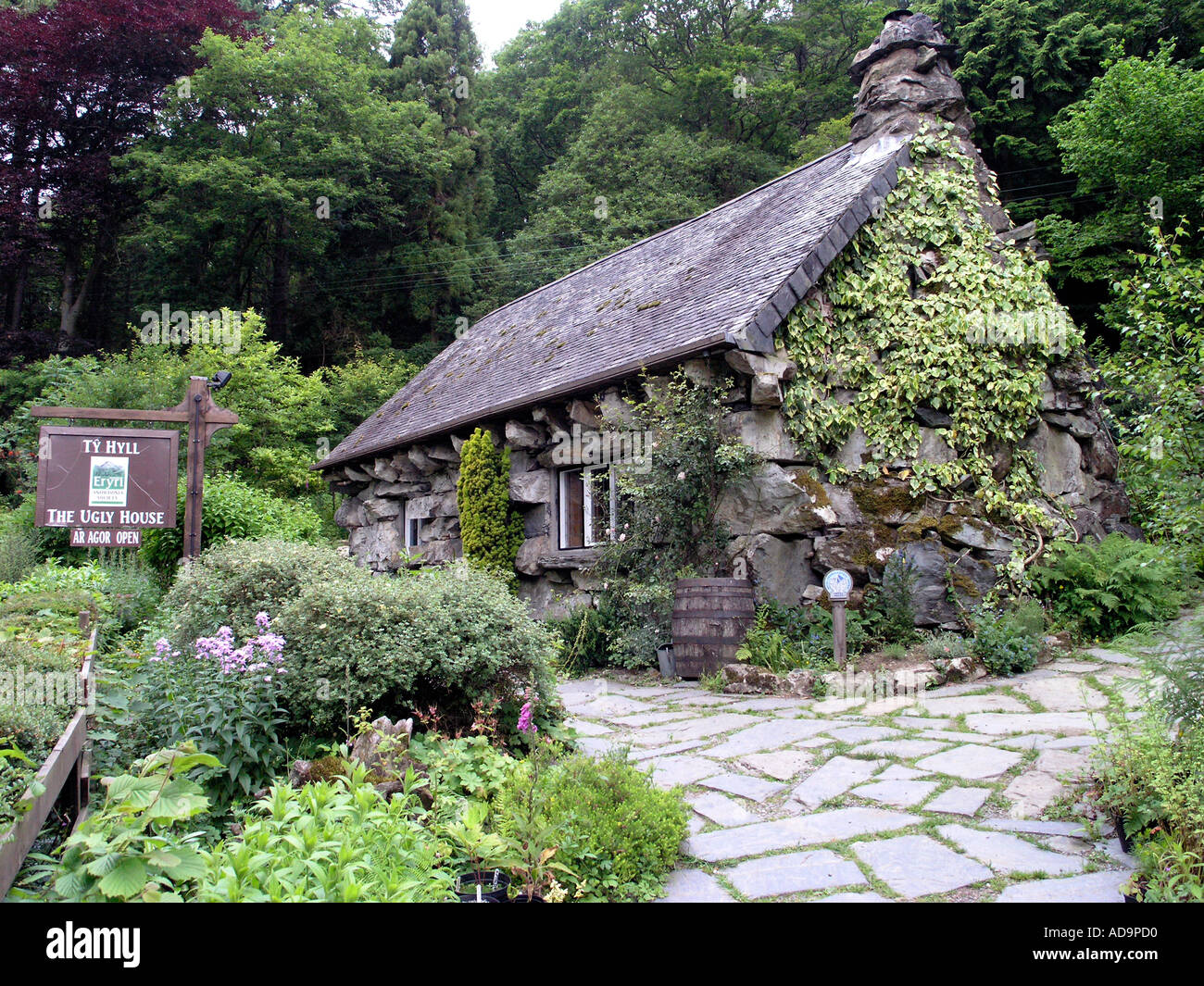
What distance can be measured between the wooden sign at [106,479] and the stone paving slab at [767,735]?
17.0 ft

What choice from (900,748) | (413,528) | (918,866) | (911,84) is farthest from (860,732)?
(413,528)

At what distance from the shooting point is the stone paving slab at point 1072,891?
2.74 metres

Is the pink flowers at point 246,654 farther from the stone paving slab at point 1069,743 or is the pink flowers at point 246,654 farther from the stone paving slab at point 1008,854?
the stone paving slab at point 1069,743

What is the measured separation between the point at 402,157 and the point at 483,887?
25211mm

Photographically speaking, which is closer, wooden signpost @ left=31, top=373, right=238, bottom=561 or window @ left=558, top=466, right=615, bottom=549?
wooden signpost @ left=31, top=373, right=238, bottom=561

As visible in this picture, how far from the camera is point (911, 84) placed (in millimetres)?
9656

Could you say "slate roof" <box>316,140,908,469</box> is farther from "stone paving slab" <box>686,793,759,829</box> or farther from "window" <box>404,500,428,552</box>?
"stone paving slab" <box>686,793,759,829</box>

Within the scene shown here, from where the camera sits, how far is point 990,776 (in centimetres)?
409

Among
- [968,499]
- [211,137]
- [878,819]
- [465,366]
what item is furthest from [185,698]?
[211,137]

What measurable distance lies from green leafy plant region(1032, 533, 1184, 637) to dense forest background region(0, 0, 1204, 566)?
838 centimetres

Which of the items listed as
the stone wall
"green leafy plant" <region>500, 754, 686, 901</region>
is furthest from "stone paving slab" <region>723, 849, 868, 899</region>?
the stone wall

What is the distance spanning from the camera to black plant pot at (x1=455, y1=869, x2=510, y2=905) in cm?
275
